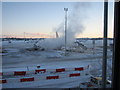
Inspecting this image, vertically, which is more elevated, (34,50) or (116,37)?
(116,37)

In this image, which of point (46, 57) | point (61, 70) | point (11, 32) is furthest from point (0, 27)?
point (46, 57)

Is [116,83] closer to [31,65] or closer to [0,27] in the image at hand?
[0,27]

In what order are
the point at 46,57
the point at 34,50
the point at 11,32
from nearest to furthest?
the point at 11,32, the point at 46,57, the point at 34,50

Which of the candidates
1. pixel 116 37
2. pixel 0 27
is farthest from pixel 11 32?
pixel 116 37

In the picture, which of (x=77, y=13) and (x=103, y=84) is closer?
(x=103, y=84)

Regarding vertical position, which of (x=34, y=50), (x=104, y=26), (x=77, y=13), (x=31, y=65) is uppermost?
(x=77, y=13)

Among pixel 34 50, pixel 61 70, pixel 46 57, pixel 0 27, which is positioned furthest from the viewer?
pixel 34 50

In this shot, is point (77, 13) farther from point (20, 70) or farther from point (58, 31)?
point (20, 70)

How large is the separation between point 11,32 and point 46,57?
2.18 metres

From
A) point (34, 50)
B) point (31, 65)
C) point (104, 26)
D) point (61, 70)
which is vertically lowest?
point (61, 70)

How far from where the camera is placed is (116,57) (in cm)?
105

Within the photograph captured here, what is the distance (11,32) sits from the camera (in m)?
1.41

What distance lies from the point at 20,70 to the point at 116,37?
1871mm

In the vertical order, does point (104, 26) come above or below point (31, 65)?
above
